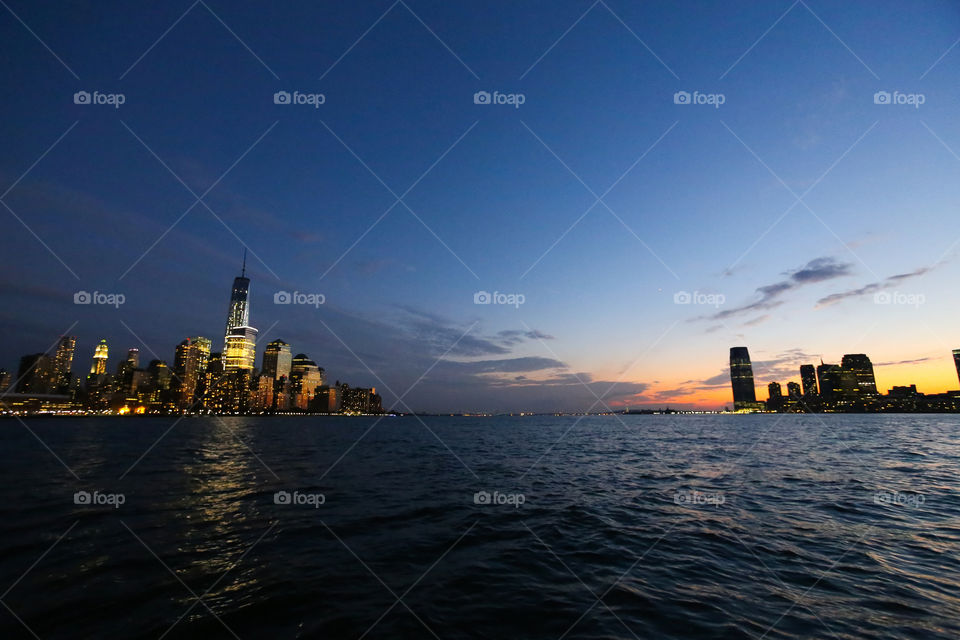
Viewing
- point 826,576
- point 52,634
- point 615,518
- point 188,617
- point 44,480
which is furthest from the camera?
point 44,480

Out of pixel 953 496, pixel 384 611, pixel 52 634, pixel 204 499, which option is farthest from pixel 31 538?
pixel 953 496

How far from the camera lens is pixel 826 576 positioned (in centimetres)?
991

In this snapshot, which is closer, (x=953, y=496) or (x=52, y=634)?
(x=52, y=634)

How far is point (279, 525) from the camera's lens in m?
13.8

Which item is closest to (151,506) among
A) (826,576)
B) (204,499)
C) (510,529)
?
(204,499)

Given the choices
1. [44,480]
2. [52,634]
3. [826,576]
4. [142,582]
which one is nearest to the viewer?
[52,634]

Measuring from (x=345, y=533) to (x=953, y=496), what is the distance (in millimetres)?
27192

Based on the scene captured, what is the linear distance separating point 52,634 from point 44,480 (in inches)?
901

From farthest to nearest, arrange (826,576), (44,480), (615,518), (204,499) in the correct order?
(44,480), (204,499), (615,518), (826,576)

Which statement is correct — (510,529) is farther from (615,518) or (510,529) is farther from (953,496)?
(953,496)

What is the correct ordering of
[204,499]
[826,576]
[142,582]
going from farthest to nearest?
[204,499], [826,576], [142,582]

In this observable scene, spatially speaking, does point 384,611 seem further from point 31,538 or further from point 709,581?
point 31,538

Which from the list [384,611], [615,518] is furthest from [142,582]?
[615,518]

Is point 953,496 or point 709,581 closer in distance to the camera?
point 709,581
